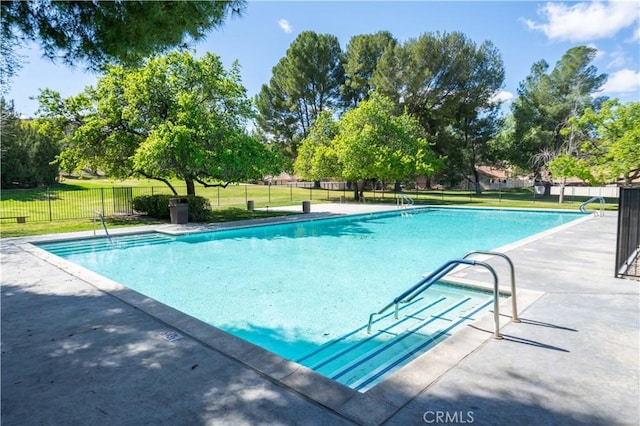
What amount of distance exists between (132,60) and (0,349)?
3.37 meters

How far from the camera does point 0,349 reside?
12.1ft

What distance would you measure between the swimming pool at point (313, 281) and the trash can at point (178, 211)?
1.73 meters

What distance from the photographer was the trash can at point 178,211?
14.5 metres

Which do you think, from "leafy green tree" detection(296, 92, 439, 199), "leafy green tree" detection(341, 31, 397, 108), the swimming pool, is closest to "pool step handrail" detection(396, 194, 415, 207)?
"leafy green tree" detection(296, 92, 439, 199)

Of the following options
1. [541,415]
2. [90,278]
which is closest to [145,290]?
[90,278]

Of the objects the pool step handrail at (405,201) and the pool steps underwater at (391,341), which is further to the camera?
the pool step handrail at (405,201)

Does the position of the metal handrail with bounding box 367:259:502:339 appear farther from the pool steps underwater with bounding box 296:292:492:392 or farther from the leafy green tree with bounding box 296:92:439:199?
the leafy green tree with bounding box 296:92:439:199

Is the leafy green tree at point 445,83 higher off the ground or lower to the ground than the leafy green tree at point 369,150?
higher

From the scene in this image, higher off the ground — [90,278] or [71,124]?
[71,124]

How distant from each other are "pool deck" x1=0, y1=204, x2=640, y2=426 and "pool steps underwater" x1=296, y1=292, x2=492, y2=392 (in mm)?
697

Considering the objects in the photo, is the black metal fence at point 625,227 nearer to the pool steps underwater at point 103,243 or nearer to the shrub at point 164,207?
the pool steps underwater at point 103,243

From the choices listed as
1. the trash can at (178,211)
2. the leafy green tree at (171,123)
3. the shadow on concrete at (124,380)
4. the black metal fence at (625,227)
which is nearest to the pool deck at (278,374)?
the shadow on concrete at (124,380)

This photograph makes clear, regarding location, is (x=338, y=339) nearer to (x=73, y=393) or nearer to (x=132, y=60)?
(x=73, y=393)

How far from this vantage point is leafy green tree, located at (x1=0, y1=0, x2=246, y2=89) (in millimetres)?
3766
